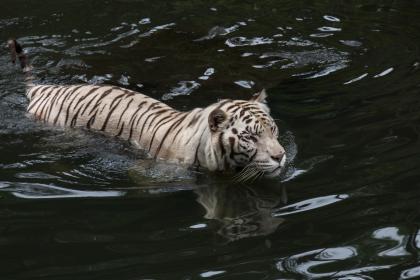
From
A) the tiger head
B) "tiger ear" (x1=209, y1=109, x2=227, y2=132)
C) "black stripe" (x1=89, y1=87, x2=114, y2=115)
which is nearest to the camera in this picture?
the tiger head

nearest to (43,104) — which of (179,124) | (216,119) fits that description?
(179,124)

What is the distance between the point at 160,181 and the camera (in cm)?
418

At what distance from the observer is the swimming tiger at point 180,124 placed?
161 inches

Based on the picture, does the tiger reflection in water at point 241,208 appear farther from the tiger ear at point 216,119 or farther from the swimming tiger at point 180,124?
the tiger ear at point 216,119

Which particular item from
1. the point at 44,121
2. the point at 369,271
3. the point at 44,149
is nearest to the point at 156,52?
the point at 44,121

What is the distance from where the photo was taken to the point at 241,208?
374 cm

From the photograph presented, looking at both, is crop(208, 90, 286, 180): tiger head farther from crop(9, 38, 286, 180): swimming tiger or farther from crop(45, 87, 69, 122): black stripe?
crop(45, 87, 69, 122): black stripe

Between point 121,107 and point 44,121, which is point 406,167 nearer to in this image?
point 121,107

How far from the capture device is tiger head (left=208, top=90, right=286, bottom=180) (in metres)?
4.01

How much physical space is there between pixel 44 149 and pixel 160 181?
41.2 inches

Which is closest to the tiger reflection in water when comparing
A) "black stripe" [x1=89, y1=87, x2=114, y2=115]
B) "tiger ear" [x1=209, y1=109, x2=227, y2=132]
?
"tiger ear" [x1=209, y1=109, x2=227, y2=132]

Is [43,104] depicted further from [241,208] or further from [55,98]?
[241,208]

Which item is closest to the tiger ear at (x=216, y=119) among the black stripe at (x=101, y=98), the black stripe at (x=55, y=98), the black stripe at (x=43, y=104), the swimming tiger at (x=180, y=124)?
the swimming tiger at (x=180, y=124)

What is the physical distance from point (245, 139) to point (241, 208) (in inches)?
20.1
